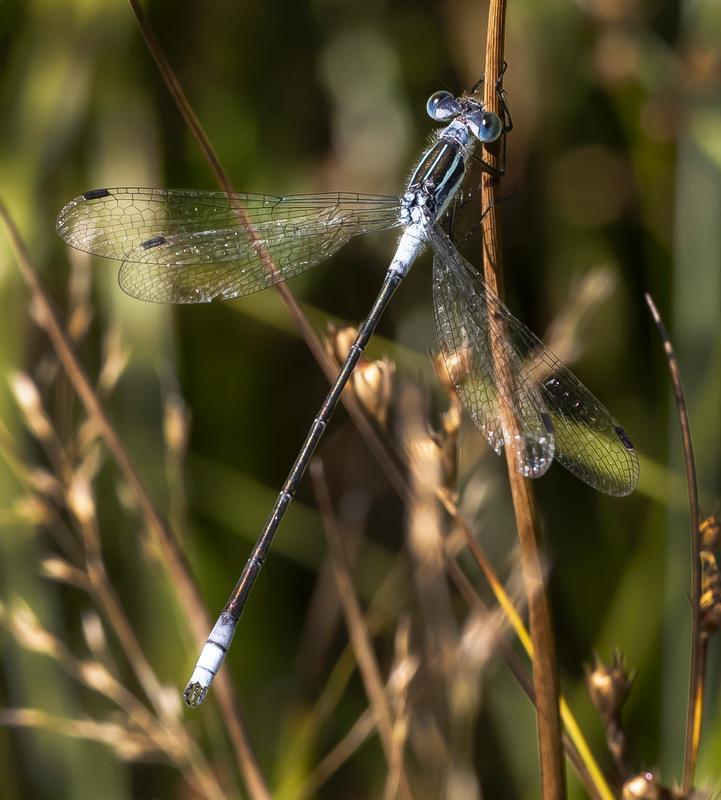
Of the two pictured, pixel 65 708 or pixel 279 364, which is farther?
pixel 279 364

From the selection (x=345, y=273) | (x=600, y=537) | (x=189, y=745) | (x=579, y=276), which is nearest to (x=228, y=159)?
(x=345, y=273)

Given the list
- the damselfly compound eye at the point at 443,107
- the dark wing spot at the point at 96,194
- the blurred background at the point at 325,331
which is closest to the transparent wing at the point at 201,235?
the dark wing spot at the point at 96,194

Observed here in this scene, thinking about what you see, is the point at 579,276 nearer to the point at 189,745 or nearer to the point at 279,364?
the point at 279,364

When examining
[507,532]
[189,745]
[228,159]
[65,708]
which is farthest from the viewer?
[228,159]

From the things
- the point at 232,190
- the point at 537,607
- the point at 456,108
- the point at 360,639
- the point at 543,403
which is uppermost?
the point at 456,108

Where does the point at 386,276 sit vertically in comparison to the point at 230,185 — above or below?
above

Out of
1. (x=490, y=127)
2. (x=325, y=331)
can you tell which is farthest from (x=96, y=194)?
(x=490, y=127)

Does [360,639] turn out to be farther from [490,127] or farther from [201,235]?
[201,235]

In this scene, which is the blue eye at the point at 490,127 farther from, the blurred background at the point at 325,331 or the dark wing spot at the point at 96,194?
the dark wing spot at the point at 96,194
